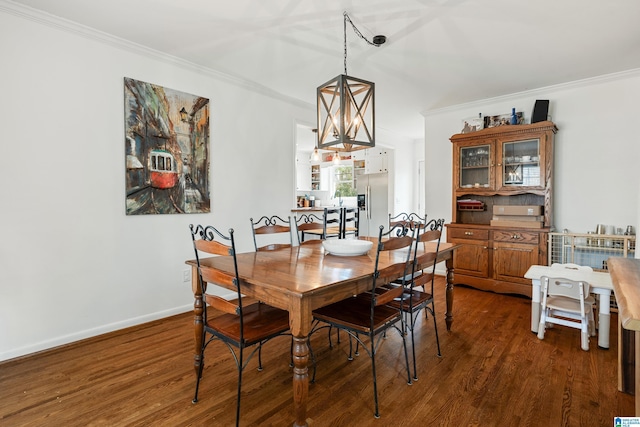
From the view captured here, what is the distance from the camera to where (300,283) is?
1553 millimetres

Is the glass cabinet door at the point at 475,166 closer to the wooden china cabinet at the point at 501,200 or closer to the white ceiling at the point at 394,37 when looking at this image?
the wooden china cabinet at the point at 501,200

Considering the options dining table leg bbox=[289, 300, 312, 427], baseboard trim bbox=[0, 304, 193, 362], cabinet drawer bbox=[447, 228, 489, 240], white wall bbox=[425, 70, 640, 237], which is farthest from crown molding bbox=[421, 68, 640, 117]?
baseboard trim bbox=[0, 304, 193, 362]

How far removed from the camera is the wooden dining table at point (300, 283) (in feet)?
4.84

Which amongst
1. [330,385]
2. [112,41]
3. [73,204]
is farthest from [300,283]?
[112,41]

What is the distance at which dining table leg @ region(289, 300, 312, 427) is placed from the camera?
1.45 m

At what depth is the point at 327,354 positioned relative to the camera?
2.37 m

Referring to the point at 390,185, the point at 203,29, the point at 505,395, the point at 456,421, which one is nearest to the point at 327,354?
the point at 456,421

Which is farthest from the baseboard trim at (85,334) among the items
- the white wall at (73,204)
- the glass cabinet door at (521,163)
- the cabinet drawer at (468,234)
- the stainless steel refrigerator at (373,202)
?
the stainless steel refrigerator at (373,202)

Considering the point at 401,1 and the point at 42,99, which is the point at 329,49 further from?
the point at 42,99

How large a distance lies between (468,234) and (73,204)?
164 inches

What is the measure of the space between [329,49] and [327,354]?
2587mm

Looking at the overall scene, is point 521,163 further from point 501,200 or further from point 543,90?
point 543,90

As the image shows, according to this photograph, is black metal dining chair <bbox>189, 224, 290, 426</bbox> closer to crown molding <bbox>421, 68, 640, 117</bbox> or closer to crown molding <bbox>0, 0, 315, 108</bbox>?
crown molding <bbox>0, 0, 315, 108</bbox>

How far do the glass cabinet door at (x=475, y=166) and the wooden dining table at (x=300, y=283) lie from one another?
2.52 m
